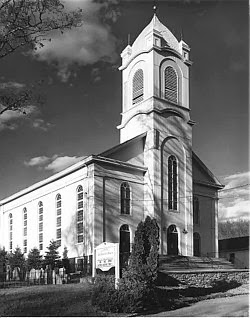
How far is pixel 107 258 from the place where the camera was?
9.87 metres

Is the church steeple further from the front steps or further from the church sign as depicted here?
the front steps

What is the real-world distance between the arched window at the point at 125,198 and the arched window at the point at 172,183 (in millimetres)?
844

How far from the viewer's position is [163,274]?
11.0 m

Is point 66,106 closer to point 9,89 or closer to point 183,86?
point 9,89

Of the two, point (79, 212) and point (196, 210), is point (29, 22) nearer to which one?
point (79, 212)

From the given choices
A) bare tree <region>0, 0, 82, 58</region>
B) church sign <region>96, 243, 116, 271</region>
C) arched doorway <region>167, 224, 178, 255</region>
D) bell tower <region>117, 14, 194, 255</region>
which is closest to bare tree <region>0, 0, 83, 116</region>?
bare tree <region>0, 0, 82, 58</region>

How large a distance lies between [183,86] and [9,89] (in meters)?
3.24

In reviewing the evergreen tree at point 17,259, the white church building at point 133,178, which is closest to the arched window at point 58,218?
the white church building at point 133,178

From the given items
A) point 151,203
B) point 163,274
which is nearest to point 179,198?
point 151,203

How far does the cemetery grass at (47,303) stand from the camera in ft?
27.8

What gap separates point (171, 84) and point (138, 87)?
1.99 feet

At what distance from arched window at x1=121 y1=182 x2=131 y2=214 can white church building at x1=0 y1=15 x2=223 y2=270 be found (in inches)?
0.7

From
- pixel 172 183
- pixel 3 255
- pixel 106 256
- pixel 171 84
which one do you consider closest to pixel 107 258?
pixel 106 256

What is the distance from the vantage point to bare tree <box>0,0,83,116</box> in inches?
364
